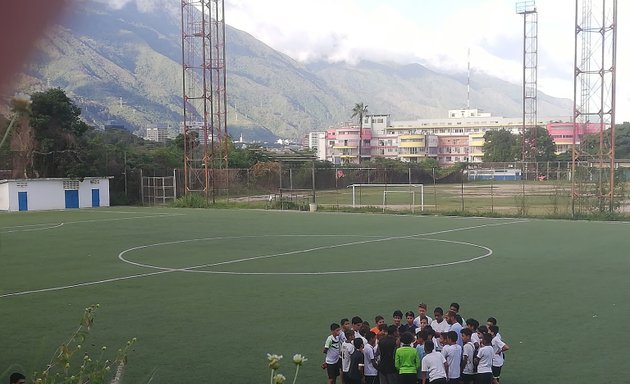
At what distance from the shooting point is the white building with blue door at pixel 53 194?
160 ft

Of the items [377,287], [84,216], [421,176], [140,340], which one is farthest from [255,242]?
[421,176]

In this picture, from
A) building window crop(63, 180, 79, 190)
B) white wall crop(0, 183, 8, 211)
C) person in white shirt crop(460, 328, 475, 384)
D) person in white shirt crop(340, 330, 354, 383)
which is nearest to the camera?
person in white shirt crop(460, 328, 475, 384)

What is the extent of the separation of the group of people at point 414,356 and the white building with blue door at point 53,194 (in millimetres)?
43215

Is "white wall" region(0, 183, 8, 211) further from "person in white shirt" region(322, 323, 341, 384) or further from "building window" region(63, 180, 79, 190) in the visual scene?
"person in white shirt" region(322, 323, 341, 384)

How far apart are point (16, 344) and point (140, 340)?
1994mm

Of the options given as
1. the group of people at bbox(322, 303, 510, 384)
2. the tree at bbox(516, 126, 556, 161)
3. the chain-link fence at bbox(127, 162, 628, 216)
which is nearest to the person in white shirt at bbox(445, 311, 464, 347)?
the group of people at bbox(322, 303, 510, 384)

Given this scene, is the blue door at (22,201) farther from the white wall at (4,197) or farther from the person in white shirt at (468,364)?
the person in white shirt at (468,364)

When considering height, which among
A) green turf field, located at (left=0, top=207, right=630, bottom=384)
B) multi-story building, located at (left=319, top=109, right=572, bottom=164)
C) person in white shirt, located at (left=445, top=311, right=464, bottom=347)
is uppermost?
multi-story building, located at (left=319, top=109, right=572, bottom=164)

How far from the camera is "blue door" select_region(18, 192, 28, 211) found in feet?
161

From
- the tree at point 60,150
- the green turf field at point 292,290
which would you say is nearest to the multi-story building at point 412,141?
the tree at point 60,150

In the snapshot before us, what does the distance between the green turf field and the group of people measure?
98cm

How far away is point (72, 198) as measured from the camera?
52125 mm

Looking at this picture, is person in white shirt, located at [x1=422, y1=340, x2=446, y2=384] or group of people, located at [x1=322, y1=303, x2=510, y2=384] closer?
person in white shirt, located at [x1=422, y1=340, x2=446, y2=384]

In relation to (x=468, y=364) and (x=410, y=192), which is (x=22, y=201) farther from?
(x=468, y=364)
